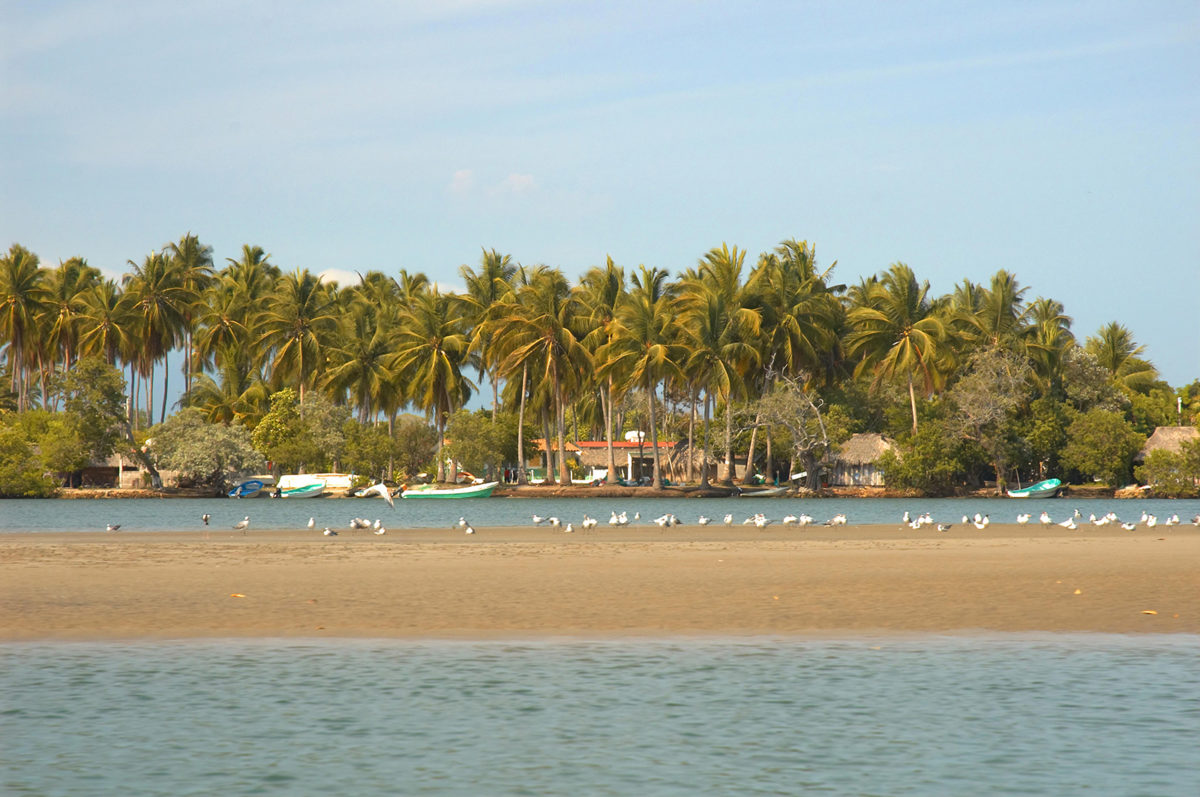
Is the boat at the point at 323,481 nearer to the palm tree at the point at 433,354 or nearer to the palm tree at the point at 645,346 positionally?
the palm tree at the point at 433,354

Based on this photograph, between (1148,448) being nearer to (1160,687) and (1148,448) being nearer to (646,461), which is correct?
(646,461)

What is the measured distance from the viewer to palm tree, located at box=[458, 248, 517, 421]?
2773 inches

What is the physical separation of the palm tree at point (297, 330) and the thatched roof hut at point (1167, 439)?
1929 inches

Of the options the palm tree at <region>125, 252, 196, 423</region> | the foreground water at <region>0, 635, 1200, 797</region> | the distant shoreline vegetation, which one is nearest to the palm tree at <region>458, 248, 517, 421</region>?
the distant shoreline vegetation

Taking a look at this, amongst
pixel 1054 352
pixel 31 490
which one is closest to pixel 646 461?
pixel 1054 352

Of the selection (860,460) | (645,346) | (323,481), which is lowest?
(323,481)

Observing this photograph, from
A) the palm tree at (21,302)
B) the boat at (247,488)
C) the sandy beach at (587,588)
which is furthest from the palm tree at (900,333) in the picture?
the palm tree at (21,302)

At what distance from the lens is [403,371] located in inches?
2768

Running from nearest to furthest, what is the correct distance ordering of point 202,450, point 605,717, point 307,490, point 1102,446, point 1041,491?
point 605,717 → point 1041,491 → point 202,450 → point 307,490 → point 1102,446

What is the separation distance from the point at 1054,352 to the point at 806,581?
5783 centimetres

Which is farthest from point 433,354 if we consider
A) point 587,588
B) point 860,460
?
point 587,588

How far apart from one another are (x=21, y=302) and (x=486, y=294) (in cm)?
2882

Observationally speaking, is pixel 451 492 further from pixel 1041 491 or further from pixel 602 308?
pixel 1041 491

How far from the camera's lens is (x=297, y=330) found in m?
72.4
